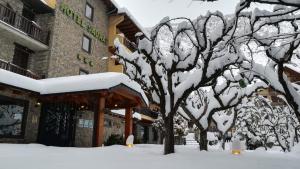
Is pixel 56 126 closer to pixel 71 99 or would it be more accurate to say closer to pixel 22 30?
pixel 71 99

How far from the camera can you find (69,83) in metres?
13.4

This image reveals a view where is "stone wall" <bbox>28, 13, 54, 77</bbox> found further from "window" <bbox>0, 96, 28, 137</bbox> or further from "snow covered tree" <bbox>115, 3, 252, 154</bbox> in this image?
"snow covered tree" <bbox>115, 3, 252, 154</bbox>

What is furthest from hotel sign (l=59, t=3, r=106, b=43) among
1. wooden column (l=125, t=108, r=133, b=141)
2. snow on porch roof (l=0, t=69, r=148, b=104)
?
wooden column (l=125, t=108, r=133, b=141)

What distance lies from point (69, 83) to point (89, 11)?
30.1 ft

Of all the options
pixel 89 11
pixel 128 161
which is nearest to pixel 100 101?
pixel 128 161

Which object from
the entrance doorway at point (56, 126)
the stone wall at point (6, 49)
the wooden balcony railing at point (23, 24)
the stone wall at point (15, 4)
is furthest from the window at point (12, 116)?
the stone wall at point (15, 4)

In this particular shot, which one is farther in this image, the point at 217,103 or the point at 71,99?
the point at 71,99

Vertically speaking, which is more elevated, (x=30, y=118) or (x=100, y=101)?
(x=100, y=101)

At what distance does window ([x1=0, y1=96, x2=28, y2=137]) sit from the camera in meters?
14.1

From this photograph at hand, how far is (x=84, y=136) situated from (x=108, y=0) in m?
11.0

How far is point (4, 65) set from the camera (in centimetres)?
1416

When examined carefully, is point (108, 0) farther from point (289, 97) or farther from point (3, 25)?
point (289, 97)

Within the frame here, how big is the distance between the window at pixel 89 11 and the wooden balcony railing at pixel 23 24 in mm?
4606

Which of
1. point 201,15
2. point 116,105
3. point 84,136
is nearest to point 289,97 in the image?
point 201,15
